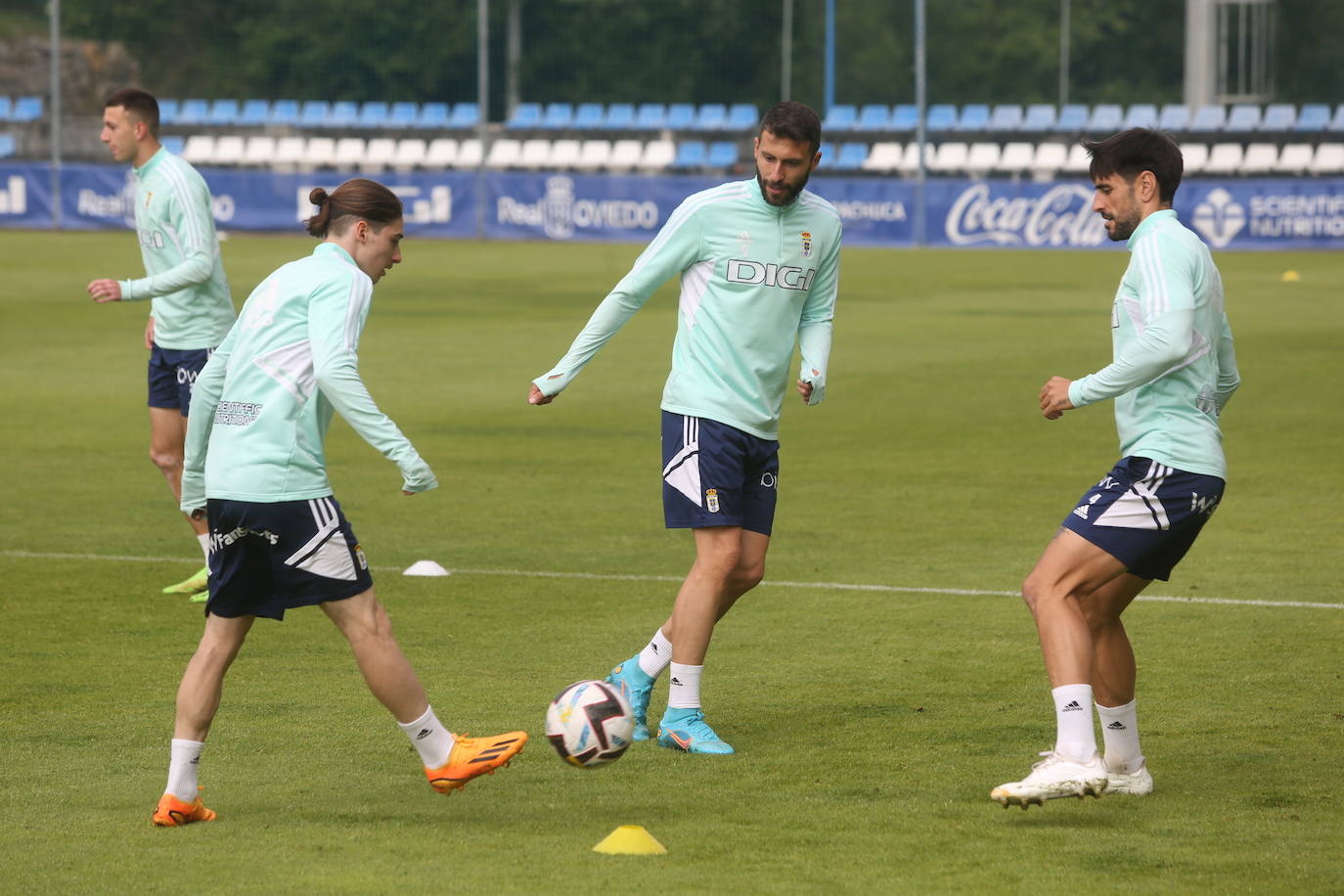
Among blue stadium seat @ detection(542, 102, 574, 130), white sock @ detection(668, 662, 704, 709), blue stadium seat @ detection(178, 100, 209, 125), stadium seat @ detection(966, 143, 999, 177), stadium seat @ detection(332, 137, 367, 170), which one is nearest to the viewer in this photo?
white sock @ detection(668, 662, 704, 709)

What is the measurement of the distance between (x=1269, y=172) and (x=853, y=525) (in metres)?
28.8

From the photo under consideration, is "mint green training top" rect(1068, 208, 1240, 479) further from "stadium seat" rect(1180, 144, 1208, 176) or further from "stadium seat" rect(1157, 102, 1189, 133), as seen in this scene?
"stadium seat" rect(1157, 102, 1189, 133)

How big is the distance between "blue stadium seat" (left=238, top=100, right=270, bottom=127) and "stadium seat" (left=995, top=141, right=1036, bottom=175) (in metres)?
18.3

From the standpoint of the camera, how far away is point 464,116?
164ft

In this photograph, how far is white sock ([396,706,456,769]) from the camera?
228 inches

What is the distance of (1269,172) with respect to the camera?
37.5 metres

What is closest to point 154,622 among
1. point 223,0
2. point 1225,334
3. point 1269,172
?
point 1225,334

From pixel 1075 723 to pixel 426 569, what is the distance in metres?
4.65

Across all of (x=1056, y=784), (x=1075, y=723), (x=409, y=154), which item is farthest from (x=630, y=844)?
(x=409, y=154)

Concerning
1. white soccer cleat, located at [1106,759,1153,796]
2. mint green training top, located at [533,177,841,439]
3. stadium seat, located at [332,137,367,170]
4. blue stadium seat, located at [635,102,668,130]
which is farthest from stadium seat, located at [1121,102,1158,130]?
white soccer cleat, located at [1106,759,1153,796]

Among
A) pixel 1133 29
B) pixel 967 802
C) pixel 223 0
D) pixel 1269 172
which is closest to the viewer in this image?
pixel 967 802

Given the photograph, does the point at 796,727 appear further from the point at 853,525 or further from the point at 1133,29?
the point at 1133,29

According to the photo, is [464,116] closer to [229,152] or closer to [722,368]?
[229,152]

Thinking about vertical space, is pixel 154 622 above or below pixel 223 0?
below
